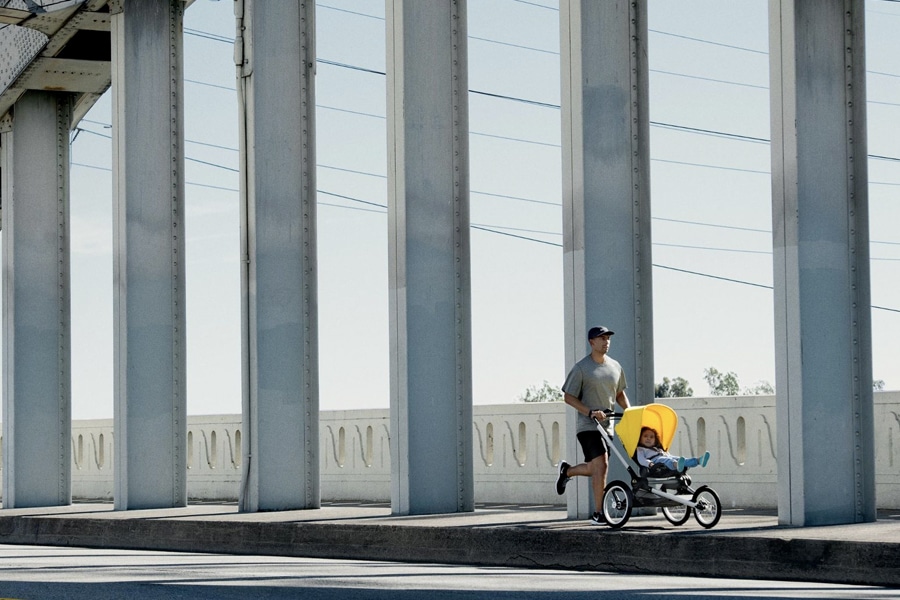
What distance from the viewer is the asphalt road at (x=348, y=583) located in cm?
1013

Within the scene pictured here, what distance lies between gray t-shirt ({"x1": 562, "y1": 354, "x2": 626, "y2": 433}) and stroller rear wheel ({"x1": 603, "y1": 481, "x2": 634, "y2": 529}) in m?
0.82

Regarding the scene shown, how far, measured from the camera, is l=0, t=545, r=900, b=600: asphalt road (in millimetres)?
10133

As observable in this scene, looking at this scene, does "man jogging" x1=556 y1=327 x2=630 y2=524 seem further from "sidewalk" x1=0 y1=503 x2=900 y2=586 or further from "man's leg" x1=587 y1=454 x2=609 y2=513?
"sidewalk" x1=0 y1=503 x2=900 y2=586

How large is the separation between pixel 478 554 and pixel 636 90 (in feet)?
15.7

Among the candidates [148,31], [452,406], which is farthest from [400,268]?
[148,31]

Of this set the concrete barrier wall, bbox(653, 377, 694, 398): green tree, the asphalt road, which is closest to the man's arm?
the concrete barrier wall

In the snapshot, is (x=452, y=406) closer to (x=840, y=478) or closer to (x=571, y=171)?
(x=571, y=171)

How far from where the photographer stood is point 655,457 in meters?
13.0

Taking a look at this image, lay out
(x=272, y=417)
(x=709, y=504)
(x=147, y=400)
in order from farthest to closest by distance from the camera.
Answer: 1. (x=147, y=400)
2. (x=272, y=417)
3. (x=709, y=504)

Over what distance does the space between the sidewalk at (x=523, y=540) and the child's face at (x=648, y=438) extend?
678 mm

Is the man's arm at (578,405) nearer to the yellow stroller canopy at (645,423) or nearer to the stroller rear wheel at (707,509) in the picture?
the yellow stroller canopy at (645,423)

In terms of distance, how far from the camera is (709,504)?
12656 mm

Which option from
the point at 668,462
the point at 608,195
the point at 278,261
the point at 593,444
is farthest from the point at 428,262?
the point at 668,462

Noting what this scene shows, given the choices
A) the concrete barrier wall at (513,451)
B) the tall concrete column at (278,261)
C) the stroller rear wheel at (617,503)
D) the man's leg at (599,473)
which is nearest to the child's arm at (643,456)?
the stroller rear wheel at (617,503)
